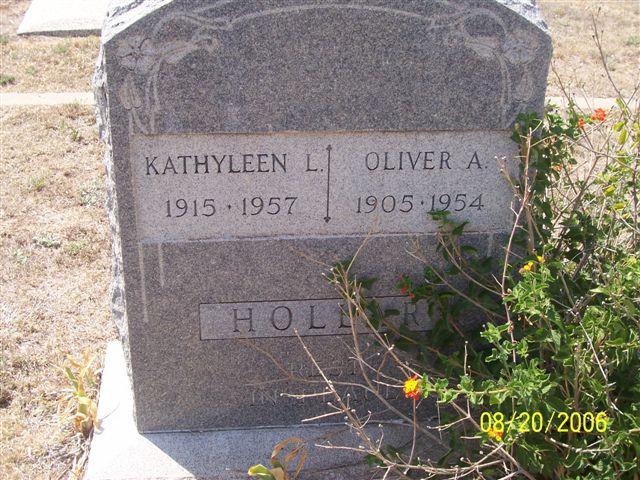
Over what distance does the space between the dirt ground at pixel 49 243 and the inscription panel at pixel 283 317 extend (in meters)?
0.74

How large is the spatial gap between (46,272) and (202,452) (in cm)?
170

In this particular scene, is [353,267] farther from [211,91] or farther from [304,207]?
[211,91]

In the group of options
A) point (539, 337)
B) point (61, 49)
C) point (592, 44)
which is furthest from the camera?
point (592, 44)

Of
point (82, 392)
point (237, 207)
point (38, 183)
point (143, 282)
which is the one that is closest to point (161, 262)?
point (143, 282)

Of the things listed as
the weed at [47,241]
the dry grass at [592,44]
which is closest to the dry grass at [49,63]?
the weed at [47,241]

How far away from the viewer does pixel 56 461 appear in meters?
3.10

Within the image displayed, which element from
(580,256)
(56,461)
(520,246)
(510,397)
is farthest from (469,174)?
(56,461)

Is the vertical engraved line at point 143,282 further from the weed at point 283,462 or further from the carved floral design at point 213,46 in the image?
the weed at point 283,462

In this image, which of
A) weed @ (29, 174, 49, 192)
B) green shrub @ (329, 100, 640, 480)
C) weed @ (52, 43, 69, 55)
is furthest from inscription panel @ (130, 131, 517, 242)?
weed @ (52, 43, 69, 55)

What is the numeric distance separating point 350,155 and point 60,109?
376cm

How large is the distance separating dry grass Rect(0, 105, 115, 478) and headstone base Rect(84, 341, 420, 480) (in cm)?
19

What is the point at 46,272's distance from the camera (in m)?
4.25

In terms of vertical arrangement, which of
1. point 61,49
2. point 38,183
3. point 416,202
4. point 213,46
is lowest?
point 38,183
